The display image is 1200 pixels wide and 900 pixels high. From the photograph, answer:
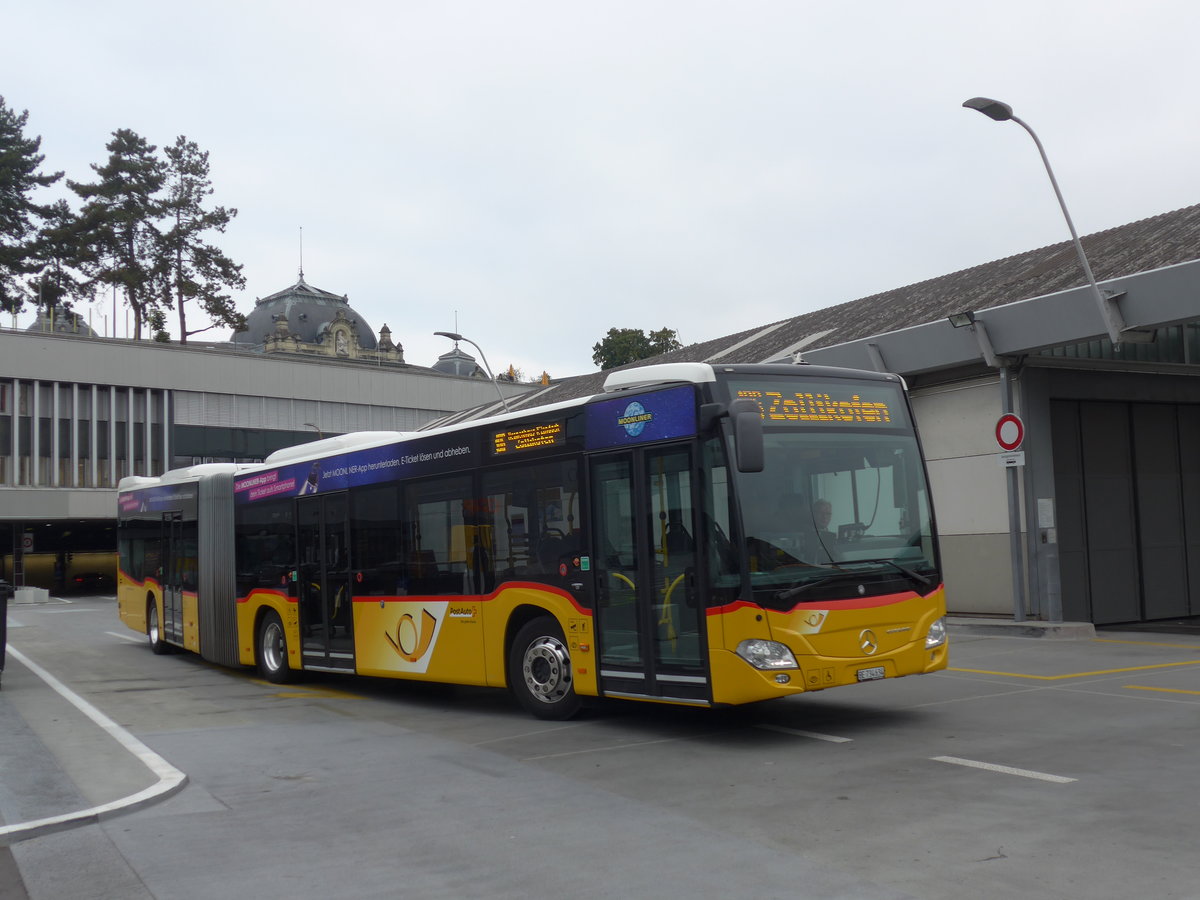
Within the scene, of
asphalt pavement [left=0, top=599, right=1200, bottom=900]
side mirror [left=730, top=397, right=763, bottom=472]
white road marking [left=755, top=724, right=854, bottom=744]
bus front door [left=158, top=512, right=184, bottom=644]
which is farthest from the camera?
bus front door [left=158, top=512, right=184, bottom=644]

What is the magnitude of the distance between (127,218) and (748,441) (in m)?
58.6

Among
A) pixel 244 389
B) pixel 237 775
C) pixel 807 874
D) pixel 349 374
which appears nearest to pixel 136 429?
pixel 244 389

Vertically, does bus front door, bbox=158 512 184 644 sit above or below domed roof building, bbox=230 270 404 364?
below

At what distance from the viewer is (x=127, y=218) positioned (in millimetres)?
60000

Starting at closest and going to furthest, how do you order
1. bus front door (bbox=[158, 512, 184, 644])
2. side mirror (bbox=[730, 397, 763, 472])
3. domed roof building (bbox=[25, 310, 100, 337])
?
1. side mirror (bbox=[730, 397, 763, 472])
2. bus front door (bbox=[158, 512, 184, 644])
3. domed roof building (bbox=[25, 310, 100, 337])

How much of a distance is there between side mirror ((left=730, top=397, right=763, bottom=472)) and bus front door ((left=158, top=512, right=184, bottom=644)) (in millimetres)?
12711

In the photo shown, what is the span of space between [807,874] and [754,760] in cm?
302

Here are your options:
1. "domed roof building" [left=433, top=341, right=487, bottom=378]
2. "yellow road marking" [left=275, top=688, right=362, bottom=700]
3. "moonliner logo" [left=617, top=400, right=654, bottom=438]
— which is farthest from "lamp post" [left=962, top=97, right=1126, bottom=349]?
"domed roof building" [left=433, top=341, right=487, bottom=378]

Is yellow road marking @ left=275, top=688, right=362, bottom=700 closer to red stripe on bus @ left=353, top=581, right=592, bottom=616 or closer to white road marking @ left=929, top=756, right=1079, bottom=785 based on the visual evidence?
red stripe on bus @ left=353, top=581, right=592, bottom=616

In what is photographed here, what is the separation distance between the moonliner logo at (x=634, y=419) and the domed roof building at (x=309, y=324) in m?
Result: 109

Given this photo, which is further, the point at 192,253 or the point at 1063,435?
the point at 192,253

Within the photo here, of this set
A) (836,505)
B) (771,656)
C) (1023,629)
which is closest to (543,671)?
(771,656)

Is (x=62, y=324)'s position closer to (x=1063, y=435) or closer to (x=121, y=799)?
(x=1063, y=435)

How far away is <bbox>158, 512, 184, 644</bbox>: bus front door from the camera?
62.2 feet
